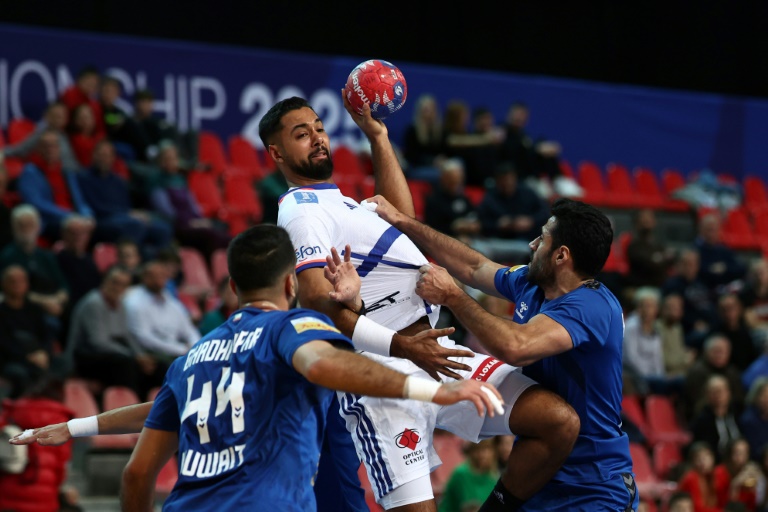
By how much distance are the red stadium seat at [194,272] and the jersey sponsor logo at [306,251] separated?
24.6ft

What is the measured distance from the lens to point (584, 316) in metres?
6.03

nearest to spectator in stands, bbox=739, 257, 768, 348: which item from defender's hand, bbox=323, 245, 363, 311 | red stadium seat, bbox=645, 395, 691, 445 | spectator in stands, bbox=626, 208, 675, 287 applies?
spectator in stands, bbox=626, 208, 675, 287

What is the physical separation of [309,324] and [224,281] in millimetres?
6863

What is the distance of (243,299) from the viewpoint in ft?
16.5

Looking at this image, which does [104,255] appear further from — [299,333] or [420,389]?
[420,389]

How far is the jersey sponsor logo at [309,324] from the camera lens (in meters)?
4.68

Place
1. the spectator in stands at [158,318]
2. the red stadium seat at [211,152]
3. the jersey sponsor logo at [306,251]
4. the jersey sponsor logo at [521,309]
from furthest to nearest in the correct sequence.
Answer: the red stadium seat at [211,152] → the spectator in stands at [158,318] → the jersey sponsor logo at [521,309] → the jersey sponsor logo at [306,251]

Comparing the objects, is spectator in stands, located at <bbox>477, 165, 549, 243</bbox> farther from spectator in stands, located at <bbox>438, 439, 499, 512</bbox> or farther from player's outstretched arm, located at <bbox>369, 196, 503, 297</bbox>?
player's outstretched arm, located at <bbox>369, 196, 503, 297</bbox>

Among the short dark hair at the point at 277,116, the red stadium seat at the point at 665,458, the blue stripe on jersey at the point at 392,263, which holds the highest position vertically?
the short dark hair at the point at 277,116

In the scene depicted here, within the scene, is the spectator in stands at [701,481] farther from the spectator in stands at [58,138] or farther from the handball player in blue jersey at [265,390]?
the handball player in blue jersey at [265,390]

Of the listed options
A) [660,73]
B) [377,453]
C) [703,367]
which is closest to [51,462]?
[377,453]

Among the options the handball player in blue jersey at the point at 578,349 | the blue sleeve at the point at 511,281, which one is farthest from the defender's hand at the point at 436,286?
the blue sleeve at the point at 511,281

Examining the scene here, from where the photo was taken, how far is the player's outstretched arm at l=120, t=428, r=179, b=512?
5.07 metres

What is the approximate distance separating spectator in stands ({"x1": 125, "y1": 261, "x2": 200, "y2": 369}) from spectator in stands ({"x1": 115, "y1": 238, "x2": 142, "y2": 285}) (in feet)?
1.02
